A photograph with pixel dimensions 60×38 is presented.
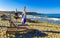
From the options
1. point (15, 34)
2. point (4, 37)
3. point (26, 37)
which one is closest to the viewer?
point (4, 37)

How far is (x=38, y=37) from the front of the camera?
471 inches

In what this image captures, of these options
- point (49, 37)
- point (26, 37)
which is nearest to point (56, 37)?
point (49, 37)

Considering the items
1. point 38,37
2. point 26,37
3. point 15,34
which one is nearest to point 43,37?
point 38,37

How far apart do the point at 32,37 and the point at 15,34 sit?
4.60 ft

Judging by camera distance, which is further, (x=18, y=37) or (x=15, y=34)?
(x=15, y=34)

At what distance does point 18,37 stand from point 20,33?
152cm

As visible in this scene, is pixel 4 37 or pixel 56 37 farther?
pixel 56 37

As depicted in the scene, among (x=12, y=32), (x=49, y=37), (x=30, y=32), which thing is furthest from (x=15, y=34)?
(x=49, y=37)

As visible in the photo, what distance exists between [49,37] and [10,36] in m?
2.64

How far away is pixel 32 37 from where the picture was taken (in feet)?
39.0

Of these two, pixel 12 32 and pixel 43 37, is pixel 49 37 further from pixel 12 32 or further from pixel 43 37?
pixel 12 32

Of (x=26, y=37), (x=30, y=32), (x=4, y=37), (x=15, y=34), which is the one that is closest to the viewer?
(x=4, y=37)

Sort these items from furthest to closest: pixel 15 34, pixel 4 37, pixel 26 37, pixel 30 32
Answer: pixel 30 32
pixel 15 34
pixel 26 37
pixel 4 37

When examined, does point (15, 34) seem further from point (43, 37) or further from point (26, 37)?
point (43, 37)
